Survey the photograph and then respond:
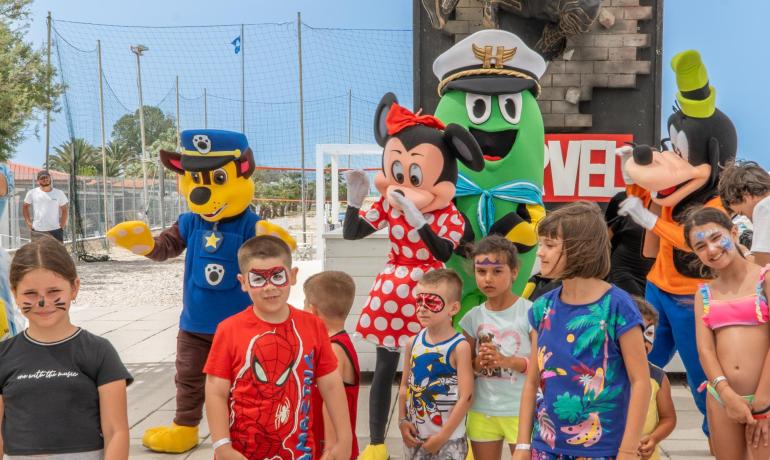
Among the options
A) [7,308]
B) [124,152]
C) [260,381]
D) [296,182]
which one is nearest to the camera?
[260,381]

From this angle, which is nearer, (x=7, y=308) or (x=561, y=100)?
(x=7, y=308)

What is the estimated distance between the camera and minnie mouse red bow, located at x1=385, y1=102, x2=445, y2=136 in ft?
11.0

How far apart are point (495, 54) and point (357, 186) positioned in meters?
0.89

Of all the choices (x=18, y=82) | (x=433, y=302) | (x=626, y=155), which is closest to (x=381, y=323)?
(x=433, y=302)

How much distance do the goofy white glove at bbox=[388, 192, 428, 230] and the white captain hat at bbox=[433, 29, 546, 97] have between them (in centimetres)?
72

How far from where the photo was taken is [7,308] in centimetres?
279

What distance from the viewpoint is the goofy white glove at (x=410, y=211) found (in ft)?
10.4

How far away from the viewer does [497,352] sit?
264cm

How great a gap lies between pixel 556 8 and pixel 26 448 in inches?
169

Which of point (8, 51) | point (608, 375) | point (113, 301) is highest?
point (8, 51)

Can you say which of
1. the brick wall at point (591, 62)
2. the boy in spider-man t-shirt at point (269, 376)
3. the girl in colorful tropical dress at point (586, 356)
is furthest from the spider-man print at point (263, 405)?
the brick wall at point (591, 62)

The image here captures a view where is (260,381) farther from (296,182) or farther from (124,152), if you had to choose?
(124,152)

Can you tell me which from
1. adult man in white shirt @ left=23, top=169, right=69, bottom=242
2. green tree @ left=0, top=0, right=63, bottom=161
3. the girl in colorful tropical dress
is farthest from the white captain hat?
green tree @ left=0, top=0, right=63, bottom=161

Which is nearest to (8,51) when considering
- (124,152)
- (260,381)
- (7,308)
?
(7,308)
